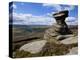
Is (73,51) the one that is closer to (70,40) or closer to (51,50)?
(70,40)

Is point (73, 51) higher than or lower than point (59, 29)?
lower

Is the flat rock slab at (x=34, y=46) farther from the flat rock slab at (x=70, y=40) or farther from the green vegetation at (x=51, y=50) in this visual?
the flat rock slab at (x=70, y=40)

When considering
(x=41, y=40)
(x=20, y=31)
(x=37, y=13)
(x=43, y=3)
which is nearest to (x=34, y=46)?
(x=41, y=40)

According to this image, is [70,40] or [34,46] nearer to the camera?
[34,46]

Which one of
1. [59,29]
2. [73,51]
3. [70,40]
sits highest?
[59,29]

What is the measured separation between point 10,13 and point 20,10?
0.31ft

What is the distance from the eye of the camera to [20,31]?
1.61 m

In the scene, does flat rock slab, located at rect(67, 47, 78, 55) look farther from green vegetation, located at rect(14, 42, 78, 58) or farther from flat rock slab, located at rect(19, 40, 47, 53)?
flat rock slab, located at rect(19, 40, 47, 53)

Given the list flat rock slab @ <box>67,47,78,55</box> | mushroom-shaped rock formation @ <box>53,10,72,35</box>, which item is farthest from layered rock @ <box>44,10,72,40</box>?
flat rock slab @ <box>67,47,78,55</box>

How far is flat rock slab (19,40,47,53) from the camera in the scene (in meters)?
1.62

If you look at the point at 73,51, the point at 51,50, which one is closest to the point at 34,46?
the point at 51,50

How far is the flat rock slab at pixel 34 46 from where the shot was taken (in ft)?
5.32

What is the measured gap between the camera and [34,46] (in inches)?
65.0

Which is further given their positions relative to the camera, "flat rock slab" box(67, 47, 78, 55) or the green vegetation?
"flat rock slab" box(67, 47, 78, 55)
